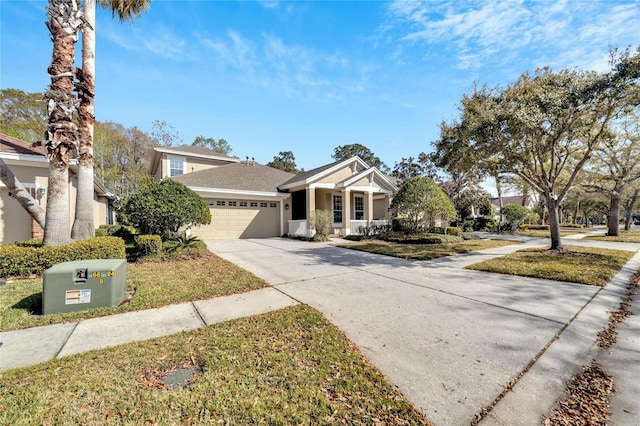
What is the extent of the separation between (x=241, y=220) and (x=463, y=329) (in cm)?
1400

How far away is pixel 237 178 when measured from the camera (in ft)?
55.2

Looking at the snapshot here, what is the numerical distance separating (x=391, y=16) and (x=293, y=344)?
34.2 feet

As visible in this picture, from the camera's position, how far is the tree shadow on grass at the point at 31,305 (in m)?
4.30

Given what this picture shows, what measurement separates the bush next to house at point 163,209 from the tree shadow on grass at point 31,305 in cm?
433

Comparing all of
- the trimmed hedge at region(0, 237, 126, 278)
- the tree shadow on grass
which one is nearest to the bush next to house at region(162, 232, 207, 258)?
the trimmed hedge at region(0, 237, 126, 278)

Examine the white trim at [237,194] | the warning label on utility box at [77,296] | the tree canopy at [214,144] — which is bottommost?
the warning label on utility box at [77,296]

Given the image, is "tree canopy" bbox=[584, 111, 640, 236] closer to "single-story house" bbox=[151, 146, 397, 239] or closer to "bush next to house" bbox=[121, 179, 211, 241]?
"single-story house" bbox=[151, 146, 397, 239]

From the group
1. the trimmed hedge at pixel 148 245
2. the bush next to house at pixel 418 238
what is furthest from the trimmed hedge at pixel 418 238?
the trimmed hedge at pixel 148 245

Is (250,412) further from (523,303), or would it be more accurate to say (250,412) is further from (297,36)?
(297,36)

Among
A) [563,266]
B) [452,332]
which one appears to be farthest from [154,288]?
[563,266]

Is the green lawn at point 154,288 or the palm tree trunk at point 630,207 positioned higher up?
the palm tree trunk at point 630,207

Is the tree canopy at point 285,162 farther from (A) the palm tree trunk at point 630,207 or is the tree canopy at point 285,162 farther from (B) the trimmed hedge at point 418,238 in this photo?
(A) the palm tree trunk at point 630,207

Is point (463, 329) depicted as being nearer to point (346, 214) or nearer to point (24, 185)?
point (346, 214)

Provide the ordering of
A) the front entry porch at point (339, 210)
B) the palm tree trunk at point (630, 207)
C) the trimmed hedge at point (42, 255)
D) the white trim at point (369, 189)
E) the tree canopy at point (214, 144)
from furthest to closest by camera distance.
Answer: the tree canopy at point (214, 144) < the palm tree trunk at point (630, 207) < the white trim at point (369, 189) < the front entry porch at point (339, 210) < the trimmed hedge at point (42, 255)
